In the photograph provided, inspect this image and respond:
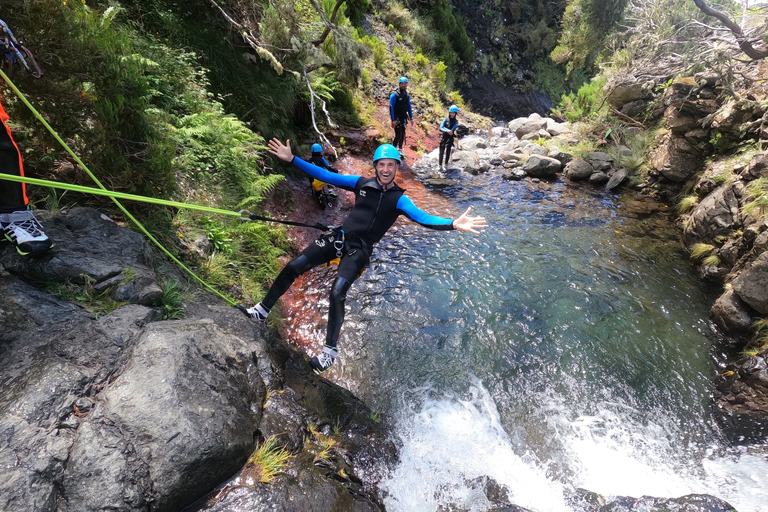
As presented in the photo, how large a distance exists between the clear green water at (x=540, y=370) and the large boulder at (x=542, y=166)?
4958 millimetres

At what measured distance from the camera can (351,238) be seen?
13.2ft

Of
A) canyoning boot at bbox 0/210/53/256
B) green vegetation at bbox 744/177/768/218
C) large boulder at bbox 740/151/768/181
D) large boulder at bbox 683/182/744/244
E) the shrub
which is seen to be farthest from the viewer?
the shrub

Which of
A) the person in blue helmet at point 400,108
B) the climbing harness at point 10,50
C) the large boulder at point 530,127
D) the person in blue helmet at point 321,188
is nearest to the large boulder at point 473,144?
Answer: the large boulder at point 530,127

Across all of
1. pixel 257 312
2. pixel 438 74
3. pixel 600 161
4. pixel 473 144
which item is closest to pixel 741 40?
pixel 600 161

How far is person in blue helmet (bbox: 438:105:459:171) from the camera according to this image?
37.1ft

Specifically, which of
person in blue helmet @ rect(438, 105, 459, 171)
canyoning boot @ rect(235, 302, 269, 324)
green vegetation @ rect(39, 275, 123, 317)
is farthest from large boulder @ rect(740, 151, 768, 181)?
green vegetation @ rect(39, 275, 123, 317)

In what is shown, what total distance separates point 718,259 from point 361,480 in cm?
777

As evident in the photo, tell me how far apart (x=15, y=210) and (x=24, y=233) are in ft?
0.84

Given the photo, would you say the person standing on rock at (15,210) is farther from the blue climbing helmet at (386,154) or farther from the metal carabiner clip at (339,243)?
the blue climbing helmet at (386,154)

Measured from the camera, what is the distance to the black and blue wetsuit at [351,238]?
3.75 meters

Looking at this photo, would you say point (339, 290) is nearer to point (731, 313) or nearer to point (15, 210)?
point (15, 210)

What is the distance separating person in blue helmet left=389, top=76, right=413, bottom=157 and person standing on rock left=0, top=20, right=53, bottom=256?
9.45 meters

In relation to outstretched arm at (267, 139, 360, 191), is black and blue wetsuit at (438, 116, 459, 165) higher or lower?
higher

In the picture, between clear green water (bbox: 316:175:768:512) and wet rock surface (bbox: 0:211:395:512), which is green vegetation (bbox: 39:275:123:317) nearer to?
wet rock surface (bbox: 0:211:395:512)
